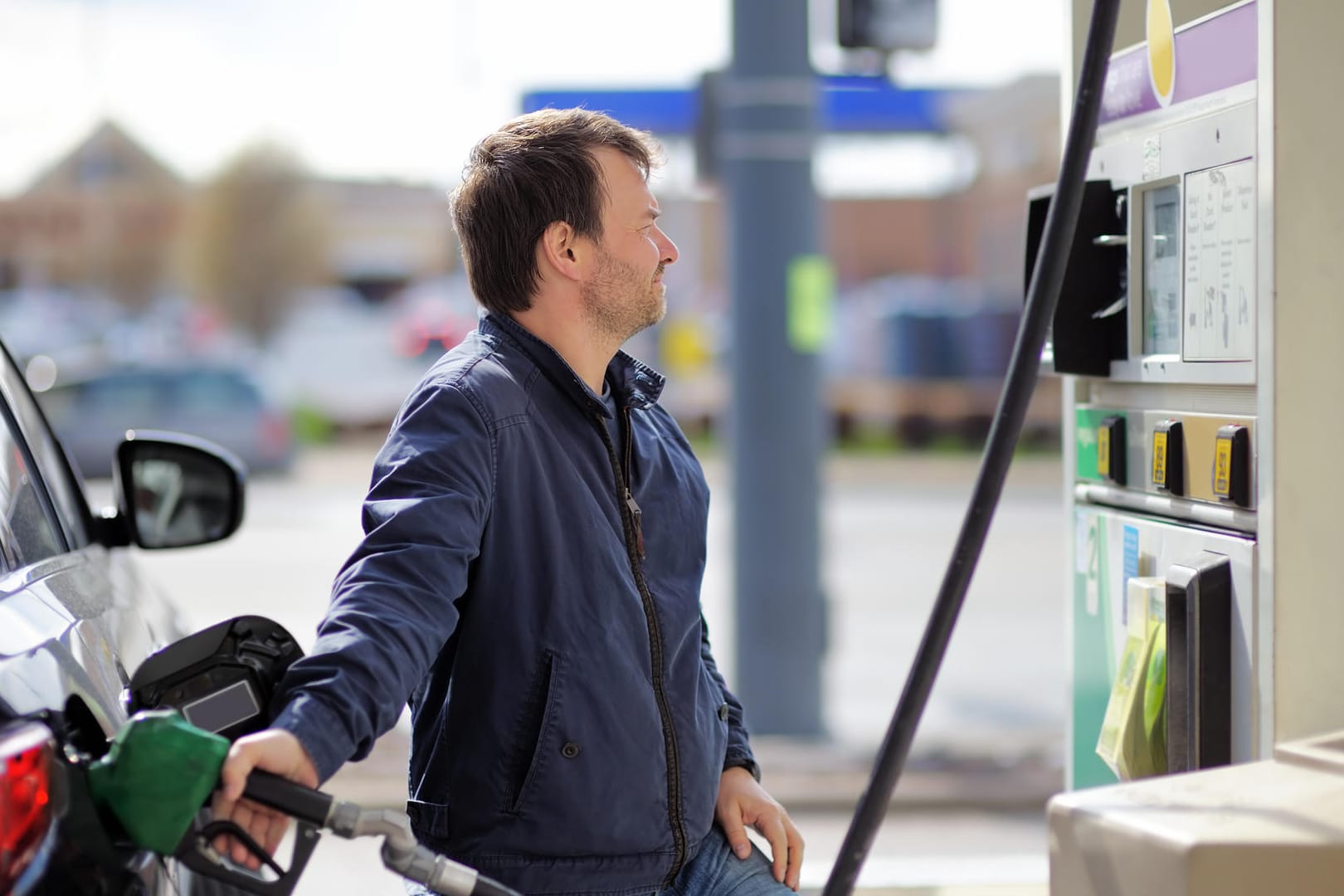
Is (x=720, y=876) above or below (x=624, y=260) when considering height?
below

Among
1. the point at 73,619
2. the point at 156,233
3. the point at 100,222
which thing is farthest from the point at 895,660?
the point at 100,222

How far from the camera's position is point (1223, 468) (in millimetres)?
2584

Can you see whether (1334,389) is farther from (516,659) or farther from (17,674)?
(17,674)

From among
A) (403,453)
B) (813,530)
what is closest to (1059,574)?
(813,530)

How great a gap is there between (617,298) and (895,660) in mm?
7014

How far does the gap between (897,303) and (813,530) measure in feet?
71.3

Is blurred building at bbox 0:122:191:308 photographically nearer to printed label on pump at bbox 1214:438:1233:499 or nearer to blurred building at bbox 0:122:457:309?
blurred building at bbox 0:122:457:309

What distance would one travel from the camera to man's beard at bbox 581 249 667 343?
2.26 metres

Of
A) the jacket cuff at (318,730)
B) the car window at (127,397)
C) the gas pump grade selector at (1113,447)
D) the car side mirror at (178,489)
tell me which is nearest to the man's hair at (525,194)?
the jacket cuff at (318,730)

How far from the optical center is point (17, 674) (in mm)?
1585

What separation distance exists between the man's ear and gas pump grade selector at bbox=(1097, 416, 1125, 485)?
4.24ft

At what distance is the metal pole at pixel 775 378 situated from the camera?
248 inches

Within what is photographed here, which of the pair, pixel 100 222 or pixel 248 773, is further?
pixel 100 222

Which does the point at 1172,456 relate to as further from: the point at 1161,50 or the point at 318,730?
the point at 318,730
